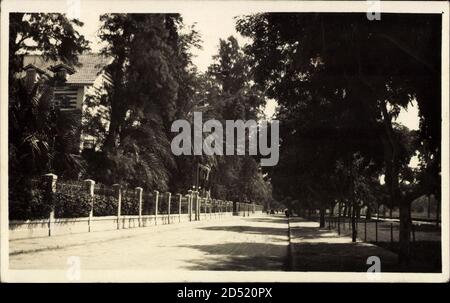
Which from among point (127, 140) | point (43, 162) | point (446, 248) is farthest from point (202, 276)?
point (127, 140)

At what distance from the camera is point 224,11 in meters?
8.54

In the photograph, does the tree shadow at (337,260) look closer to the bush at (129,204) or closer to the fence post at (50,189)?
the fence post at (50,189)

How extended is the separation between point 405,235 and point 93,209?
1405 cm

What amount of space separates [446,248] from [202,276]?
14.2 ft

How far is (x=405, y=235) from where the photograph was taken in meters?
11.3

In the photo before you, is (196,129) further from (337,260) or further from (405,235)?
(405,235)

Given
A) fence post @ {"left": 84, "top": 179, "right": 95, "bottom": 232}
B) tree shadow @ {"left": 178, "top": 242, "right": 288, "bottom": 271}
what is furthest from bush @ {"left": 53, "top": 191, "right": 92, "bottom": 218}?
tree shadow @ {"left": 178, "top": 242, "right": 288, "bottom": 271}

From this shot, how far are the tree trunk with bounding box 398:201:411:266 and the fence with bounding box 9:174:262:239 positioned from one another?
1095 cm

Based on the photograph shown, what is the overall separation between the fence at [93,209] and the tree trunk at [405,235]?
11.0 m

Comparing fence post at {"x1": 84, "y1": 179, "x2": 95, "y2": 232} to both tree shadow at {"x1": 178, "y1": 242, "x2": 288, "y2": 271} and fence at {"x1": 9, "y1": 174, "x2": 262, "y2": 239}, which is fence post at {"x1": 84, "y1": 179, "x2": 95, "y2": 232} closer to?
fence at {"x1": 9, "y1": 174, "x2": 262, "y2": 239}

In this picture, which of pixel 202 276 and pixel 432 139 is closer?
pixel 202 276

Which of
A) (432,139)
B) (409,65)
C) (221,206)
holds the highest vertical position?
(409,65)

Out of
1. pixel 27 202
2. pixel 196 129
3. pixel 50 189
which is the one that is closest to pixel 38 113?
pixel 27 202
